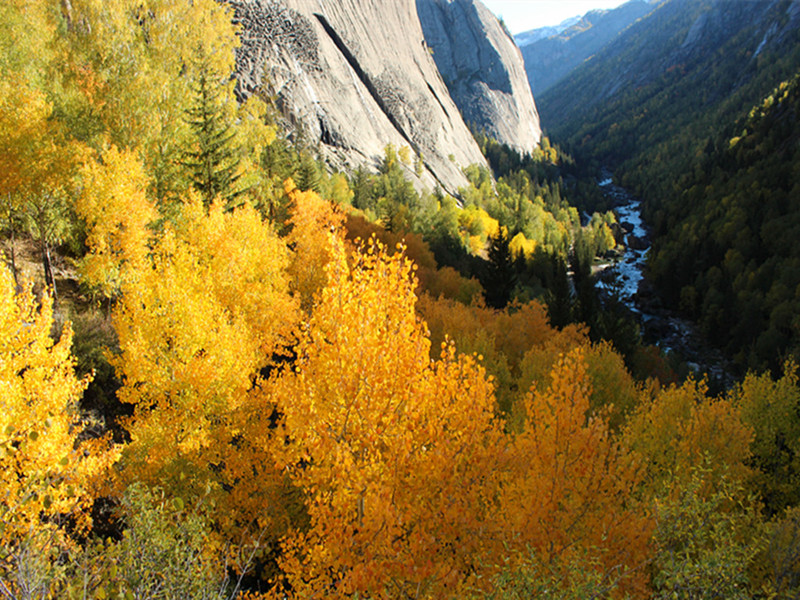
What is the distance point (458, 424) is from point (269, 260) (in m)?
16.4

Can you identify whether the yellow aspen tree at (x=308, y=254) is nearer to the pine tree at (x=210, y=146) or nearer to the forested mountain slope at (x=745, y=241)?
the pine tree at (x=210, y=146)

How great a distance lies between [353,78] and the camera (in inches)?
3848

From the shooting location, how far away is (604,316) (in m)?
51.6

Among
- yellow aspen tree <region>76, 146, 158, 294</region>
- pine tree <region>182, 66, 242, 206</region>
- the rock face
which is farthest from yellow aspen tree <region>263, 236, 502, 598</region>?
the rock face

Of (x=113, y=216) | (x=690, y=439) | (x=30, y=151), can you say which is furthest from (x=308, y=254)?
(x=690, y=439)

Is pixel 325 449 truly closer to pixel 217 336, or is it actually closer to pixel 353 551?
pixel 353 551

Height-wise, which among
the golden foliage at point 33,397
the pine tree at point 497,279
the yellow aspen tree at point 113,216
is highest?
the yellow aspen tree at point 113,216

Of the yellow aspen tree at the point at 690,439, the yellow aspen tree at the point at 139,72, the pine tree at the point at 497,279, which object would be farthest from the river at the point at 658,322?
the yellow aspen tree at the point at 139,72

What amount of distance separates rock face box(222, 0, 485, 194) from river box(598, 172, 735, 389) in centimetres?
5256

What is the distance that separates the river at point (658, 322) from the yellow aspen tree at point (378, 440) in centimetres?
5136

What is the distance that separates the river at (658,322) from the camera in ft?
211

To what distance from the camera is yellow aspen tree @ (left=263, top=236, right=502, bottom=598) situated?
7.93 m

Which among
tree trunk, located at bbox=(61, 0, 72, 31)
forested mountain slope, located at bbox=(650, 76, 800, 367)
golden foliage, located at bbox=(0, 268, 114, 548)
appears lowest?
forested mountain slope, located at bbox=(650, 76, 800, 367)

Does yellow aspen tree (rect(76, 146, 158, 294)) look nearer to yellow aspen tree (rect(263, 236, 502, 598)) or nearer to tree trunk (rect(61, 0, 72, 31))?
tree trunk (rect(61, 0, 72, 31))
